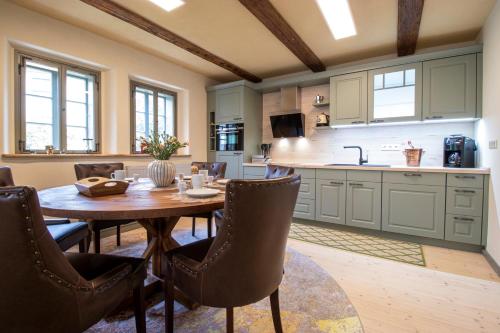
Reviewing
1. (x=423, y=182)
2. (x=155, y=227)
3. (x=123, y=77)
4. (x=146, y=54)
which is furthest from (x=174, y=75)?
(x=423, y=182)

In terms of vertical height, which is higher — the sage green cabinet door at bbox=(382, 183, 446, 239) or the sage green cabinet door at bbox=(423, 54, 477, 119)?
the sage green cabinet door at bbox=(423, 54, 477, 119)

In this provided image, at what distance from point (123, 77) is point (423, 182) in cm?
398

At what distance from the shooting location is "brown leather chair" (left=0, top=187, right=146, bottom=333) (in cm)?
70

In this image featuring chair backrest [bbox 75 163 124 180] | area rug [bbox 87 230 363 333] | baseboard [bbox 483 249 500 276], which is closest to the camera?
area rug [bbox 87 230 363 333]

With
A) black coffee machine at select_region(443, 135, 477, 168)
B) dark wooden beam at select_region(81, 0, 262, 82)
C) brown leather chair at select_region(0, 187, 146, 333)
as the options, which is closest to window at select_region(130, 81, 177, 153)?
dark wooden beam at select_region(81, 0, 262, 82)

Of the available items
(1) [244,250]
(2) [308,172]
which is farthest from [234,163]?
(1) [244,250]

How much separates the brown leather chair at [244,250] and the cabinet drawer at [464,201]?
2.45 metres

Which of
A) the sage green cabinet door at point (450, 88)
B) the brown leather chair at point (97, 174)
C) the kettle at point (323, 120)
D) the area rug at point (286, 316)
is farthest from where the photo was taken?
the kettle at point (323, 120)

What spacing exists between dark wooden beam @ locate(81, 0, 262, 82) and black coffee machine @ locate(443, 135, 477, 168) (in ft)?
10.3

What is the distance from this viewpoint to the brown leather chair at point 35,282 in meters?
0.70

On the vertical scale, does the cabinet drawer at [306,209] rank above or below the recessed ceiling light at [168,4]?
below

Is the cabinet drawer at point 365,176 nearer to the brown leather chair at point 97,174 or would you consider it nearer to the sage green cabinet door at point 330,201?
the sage green cabinet door at point 330,201

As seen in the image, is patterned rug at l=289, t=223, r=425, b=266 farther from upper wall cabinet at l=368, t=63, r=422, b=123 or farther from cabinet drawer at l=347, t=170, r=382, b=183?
upper wall cabinet at l=368, t=63, r=422, b=123

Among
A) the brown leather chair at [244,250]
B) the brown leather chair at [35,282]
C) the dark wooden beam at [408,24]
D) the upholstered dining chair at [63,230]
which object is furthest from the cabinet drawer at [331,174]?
the brown leather chair at [35,282]
